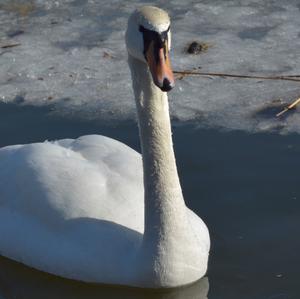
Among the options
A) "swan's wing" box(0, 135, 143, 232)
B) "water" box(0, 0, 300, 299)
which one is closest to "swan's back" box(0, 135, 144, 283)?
"swan's wing" box(0, 135, 143, 232)

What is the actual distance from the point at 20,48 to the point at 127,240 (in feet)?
11.9

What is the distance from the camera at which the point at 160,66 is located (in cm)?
450

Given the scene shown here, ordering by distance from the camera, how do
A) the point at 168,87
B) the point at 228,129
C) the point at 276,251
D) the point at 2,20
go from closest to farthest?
1. the point at 168,87
2. the point at 276,251
3. the point at 228,129
4. the point at 2,20

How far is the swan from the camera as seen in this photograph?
479cm

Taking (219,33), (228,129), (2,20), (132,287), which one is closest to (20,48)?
(2,20)

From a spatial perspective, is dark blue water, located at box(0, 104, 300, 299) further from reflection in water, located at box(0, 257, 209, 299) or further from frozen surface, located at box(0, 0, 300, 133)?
frozen surface, located at box(0, 0, 300, 133)

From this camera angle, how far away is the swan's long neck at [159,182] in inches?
192

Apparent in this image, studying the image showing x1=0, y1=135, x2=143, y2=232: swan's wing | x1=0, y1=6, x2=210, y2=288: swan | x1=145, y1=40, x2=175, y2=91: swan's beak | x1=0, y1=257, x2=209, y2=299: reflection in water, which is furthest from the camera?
x1=0, y1=135, x2=143, y2=232: swan's wing

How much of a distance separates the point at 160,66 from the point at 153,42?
129 mm

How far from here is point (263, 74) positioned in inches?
297

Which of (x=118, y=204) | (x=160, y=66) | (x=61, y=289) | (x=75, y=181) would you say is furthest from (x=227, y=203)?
(x=160, y=66)

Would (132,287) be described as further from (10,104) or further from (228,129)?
(10,104)

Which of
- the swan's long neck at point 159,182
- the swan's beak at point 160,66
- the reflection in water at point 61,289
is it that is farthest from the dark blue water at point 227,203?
the swan's beak at point 160,66

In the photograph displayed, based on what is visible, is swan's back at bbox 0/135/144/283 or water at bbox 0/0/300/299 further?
water at bbox 0/0/300/299
